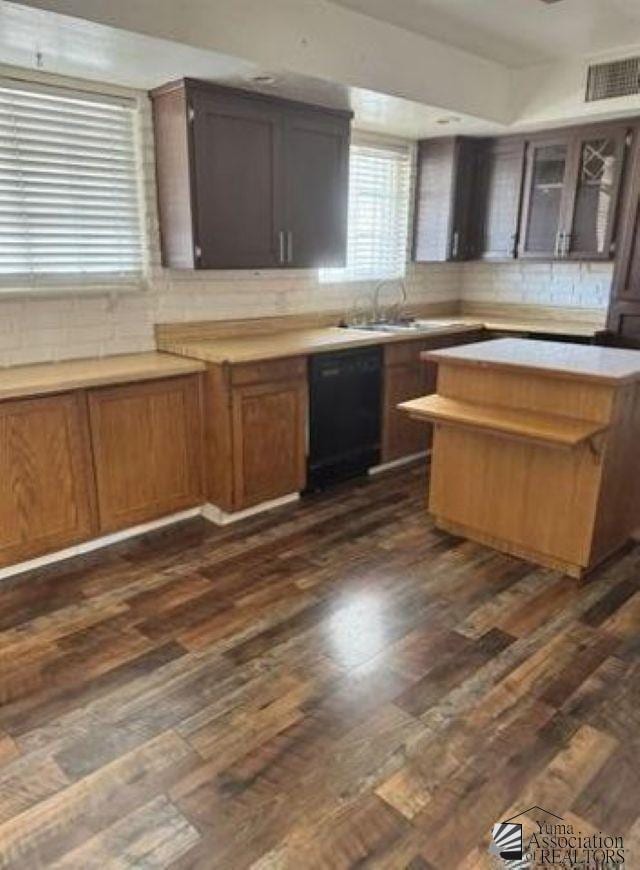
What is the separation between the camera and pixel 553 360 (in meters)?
2.99

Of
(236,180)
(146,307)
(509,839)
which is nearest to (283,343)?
(146,307)

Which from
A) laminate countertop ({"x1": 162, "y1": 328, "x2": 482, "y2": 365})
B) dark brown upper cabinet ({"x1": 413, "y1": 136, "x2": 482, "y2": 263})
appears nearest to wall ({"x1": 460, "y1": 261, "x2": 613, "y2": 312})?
dark brown upper cabinet ({"x1": 413, "y1": 136, "x2": 482, "y2": 263})

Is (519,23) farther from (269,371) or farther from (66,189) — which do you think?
(66,189)

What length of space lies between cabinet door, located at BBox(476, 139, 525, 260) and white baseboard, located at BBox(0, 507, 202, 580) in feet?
10.0

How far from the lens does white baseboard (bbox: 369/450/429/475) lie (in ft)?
14.2

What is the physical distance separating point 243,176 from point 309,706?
2658 millimetres

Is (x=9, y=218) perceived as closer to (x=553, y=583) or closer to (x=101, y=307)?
(x=101, y=307)

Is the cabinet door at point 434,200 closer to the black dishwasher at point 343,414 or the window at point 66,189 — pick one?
the black dishwasher at point 343,414

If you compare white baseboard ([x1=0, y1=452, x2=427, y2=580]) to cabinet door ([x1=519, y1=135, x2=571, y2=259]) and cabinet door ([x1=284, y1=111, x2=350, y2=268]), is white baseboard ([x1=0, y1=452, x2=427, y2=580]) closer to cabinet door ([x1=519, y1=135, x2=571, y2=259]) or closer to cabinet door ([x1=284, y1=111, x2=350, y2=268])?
cabinet door ([x1=284, y1=111, x2=350, y2=268])

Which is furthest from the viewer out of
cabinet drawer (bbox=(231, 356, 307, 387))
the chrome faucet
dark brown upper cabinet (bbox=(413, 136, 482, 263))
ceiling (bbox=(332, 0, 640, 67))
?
the chrome faucet

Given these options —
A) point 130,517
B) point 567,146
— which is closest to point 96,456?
point 130,517

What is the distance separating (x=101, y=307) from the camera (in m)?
3.36

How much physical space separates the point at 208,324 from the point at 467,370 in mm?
1599

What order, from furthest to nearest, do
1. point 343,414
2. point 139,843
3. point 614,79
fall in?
1. point 343,414
2. point 614,79
3. point 139,843
